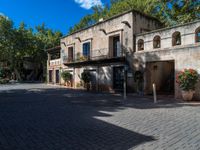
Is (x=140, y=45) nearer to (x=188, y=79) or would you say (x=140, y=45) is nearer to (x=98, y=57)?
(x=98, y=57)

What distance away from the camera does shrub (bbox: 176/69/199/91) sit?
37.0 ft

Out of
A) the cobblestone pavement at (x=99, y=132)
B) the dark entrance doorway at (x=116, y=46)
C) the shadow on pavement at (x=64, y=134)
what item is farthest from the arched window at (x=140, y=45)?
the shadow on pavement at (x=64, y=134)

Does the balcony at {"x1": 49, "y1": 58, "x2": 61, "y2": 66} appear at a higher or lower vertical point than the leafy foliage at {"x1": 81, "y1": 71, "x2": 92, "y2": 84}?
higher

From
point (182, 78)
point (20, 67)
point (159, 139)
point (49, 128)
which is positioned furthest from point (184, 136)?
point (20, 67)

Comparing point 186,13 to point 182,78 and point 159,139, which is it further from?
point 159,139

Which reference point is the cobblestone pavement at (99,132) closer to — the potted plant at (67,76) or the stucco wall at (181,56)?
the stucco wall at (181,56)

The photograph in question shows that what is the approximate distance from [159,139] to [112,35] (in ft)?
48.4

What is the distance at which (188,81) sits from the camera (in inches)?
445

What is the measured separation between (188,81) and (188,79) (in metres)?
0.11

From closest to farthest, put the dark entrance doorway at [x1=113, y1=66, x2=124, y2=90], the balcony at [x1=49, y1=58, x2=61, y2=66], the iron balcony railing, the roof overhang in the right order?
the roof overhang < the dark entrance doorway at [x1=113, y1=66, x2=124, y2=90] < the iron balcony railing < the balcony at [x1=49, y1=58, x2=61, y2=66]

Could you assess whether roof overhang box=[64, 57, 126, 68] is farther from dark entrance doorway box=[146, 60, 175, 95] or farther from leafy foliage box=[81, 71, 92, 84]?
dark entrance doorway box=[146, 60, 175, 95]

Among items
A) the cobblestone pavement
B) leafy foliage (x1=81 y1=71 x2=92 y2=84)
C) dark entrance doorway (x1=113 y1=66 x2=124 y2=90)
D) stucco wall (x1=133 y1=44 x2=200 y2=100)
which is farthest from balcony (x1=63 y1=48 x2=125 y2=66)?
the cobblestone pavement

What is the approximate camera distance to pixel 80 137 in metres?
5.14

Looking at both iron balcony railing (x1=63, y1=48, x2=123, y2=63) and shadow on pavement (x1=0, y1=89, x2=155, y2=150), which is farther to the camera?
iron balcony railing (x1=63, y1=48, x2=123, y2=63)
